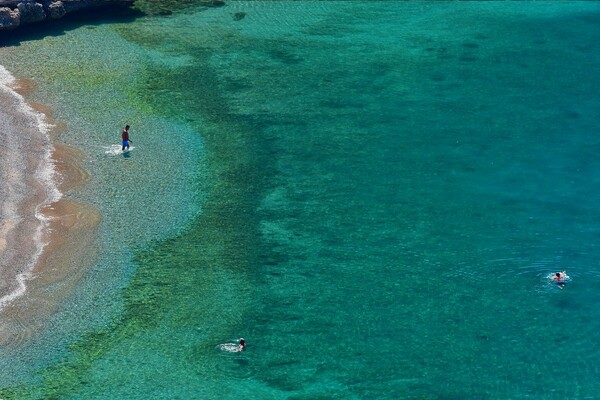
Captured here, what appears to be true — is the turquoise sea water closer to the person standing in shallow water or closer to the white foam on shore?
the person standing in shallow water

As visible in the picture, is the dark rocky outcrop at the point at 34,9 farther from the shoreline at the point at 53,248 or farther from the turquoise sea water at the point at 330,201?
the shoreline at the point at 53,248

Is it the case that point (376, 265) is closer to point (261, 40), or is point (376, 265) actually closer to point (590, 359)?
point (590, 359)

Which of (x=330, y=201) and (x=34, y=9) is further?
(x=34, y=9)

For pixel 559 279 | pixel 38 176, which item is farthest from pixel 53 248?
pixel 559 279

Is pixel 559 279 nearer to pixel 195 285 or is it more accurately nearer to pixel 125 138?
pixel 195 285

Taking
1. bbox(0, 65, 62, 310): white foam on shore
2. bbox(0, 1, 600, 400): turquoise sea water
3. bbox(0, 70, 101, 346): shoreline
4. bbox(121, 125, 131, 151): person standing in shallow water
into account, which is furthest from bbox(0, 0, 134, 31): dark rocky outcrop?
bbox(121, 125, 131, 151): person standing in shallow water
